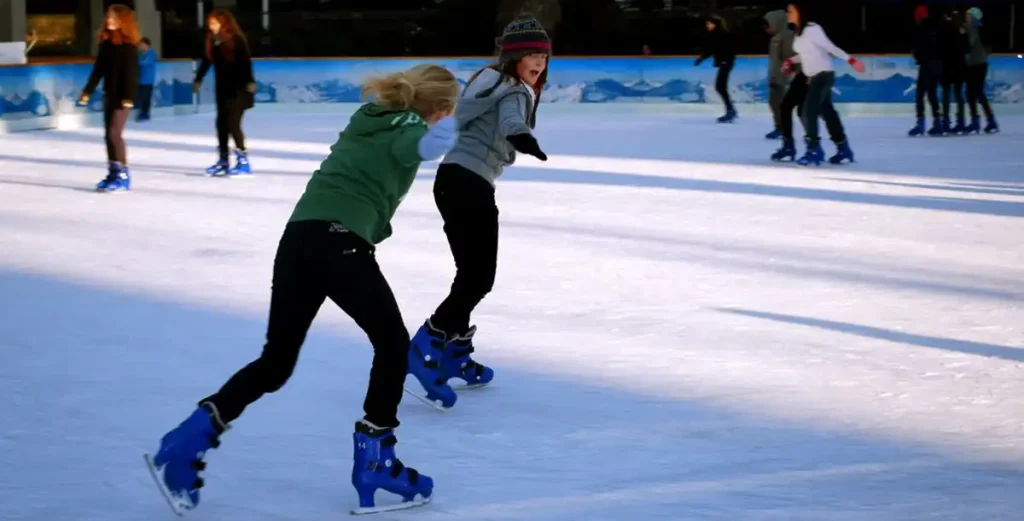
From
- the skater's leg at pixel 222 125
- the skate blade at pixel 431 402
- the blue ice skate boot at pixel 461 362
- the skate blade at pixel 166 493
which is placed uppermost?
the skate blade at pixel 166 493

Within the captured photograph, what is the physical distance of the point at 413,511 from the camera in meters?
3.18

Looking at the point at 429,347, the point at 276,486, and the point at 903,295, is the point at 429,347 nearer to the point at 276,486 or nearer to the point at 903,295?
the point at 276,486

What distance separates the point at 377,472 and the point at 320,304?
0.36 meters

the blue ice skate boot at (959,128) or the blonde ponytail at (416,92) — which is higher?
the blonde ponytail at (416,92)

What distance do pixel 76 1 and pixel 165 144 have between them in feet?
49.8

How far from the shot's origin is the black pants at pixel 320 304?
3.07 m

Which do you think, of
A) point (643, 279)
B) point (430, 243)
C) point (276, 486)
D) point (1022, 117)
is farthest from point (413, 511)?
point (1022, 117)

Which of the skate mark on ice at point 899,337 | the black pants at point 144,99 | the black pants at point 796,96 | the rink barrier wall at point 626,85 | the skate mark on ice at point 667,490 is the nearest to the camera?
the skate mark on ice at point 667,490

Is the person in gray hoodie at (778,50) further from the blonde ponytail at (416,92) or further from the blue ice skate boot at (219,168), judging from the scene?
the blonde ponytail at (416,92)

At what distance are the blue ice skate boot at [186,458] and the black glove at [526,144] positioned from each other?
966mm

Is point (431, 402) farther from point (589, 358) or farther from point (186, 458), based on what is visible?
point (186, 458)

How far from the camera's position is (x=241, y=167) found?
11305 millimetres

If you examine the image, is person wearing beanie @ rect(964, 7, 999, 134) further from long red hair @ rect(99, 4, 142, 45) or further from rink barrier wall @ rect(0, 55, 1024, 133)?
long red hair @ rect(99, 4, 142, 45)

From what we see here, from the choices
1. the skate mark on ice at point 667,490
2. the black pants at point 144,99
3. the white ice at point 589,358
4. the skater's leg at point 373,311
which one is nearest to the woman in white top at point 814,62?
the white ice at point 589,358
